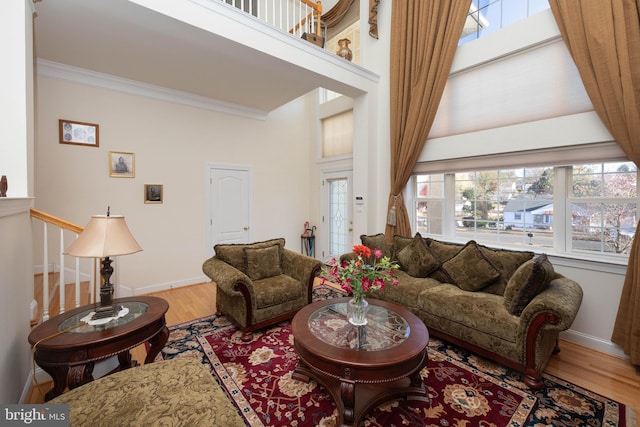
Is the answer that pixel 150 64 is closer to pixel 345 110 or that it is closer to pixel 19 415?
pixel 345 110

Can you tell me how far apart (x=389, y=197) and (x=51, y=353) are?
4.01 meters

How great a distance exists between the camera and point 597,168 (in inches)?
108

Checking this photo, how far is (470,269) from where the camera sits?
2912 mm

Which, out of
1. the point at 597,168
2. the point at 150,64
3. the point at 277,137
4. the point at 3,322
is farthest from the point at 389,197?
the point at 3,322

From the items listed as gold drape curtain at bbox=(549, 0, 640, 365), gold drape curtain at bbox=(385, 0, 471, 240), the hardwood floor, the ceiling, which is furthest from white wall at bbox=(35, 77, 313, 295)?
gold drape curtain at bbox=(549, 0, 640, 365)

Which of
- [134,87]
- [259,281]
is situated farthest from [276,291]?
[134,87]

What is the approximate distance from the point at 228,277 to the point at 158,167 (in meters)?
2.73

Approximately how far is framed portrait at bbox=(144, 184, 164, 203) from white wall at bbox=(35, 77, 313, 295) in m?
0.07

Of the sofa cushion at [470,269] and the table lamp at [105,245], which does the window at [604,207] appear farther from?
the table lamp at [105,245]

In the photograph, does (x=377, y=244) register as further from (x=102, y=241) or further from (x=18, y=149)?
(x=18, y=149)

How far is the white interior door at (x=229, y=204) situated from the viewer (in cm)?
495

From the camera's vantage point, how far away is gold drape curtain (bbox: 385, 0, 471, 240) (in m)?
3.58

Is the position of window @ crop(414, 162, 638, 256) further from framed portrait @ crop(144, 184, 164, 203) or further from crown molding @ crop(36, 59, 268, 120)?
framed portrait @ crop(144, 184, 164, 203)

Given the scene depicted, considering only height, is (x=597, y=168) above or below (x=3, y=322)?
above
